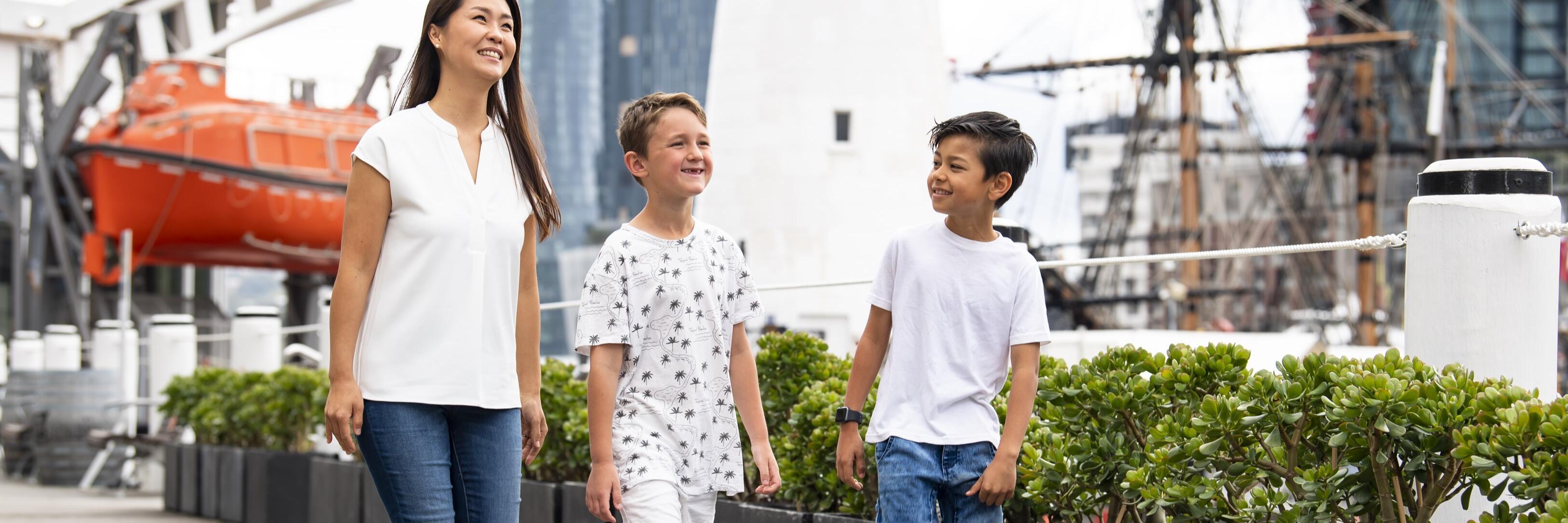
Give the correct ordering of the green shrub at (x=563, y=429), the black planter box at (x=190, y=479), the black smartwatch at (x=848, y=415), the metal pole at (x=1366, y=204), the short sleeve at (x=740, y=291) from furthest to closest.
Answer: the metal pole at (x=1366, y=204)
the black planter box at (x=190, y=479)
the green shrub at (x=563, y=429)
the short sleeve at (x=740, y=291)
the black smartwatch at (x=848, y=415)

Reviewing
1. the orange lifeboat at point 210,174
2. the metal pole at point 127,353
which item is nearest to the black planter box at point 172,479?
the metal pole at point 127,353

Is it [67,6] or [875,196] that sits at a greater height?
[67,6]

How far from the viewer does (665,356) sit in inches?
107

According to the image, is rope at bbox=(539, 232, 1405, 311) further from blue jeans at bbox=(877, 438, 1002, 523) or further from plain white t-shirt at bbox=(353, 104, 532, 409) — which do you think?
blue jeans at bbox=(877, 438, 1002, 523)

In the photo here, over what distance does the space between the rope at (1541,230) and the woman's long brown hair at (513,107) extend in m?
1.85

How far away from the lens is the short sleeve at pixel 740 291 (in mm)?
2887

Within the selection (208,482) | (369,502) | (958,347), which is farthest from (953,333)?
(208,482)

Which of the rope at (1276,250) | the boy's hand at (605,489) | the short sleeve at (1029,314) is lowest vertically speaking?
the boy's hand at (605,489)

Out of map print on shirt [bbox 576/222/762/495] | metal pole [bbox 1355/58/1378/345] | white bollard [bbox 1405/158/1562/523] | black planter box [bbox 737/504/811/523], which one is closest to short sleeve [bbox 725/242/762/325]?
map print on shirt [bbox 576/222/762/495]

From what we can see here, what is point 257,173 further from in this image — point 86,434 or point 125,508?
point 125,508

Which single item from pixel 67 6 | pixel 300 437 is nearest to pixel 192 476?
pixel 300 437

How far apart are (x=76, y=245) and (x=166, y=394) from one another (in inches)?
440

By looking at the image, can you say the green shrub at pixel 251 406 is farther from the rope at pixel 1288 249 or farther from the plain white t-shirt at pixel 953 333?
the plain white t-shirt at pixel 953 333

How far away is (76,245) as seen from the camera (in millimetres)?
17531
